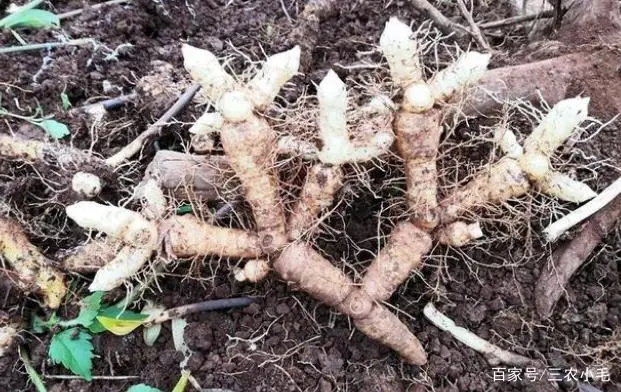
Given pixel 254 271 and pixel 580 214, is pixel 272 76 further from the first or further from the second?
pixel 580 214

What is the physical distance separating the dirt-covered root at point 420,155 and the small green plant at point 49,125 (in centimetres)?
66

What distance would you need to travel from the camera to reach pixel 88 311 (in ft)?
3.73

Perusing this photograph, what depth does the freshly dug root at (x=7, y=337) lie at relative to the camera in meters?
1.11

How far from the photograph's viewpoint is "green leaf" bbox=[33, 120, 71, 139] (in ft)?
4.13

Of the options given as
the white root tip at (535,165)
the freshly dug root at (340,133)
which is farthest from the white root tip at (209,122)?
the white root tip at (535,165)

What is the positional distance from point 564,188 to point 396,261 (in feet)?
1.02

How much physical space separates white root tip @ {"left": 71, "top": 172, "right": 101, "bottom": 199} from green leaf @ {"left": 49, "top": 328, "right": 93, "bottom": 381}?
9.5 inches

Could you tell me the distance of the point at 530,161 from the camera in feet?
3.53

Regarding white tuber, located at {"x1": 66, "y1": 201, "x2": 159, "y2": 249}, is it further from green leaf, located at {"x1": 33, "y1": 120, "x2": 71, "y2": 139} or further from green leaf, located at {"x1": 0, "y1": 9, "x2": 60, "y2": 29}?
green leaf, located at {"x1": 0, "y1": 9, "x2": 60, "y2": 29}

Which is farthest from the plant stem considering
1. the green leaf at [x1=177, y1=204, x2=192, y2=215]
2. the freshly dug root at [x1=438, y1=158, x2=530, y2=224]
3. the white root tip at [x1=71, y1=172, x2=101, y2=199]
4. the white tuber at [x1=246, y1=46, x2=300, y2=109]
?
the freshly dug root at [x1=438, y1=158, x2=530, y2=224]

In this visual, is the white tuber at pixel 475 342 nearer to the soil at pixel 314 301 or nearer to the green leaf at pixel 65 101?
the soil at pixel 314 301

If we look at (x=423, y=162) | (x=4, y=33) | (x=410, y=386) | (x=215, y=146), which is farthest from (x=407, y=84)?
(x=4, y=33)

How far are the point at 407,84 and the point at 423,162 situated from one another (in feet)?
0.45

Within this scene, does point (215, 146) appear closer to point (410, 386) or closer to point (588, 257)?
point (410, 386)
